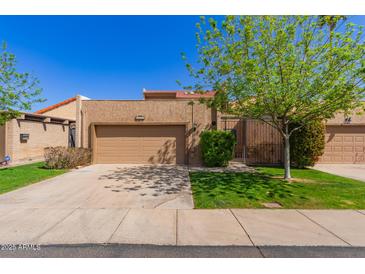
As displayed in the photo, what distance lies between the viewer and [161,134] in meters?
12.2

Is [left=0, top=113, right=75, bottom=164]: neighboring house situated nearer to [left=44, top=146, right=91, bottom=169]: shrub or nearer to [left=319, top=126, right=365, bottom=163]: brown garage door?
[left=44, top=146, right=91, bottom=169]: shrub

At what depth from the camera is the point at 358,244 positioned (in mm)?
3311

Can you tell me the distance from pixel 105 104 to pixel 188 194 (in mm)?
8784

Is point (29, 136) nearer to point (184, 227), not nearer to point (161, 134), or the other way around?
point (161, 134)

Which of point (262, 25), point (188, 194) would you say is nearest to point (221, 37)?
point (262, 25)

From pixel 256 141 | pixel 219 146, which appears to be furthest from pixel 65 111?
pixel 256 141

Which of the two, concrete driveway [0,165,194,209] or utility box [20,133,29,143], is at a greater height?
utility box [20,133,29,143]

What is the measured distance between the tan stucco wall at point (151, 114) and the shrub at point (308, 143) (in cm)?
493

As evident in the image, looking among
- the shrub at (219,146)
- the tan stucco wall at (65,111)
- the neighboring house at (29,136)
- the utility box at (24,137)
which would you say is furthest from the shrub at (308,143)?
the tan stucco wall at (65,111)

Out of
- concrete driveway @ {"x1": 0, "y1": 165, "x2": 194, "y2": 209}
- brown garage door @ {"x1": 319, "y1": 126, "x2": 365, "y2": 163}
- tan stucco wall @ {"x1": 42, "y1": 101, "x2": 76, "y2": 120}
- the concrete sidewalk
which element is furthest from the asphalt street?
tan stucco wall @ {"x1": 42, "y1": 101, "x2": 76, "y2": 120}

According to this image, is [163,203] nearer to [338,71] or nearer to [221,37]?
[221,37]

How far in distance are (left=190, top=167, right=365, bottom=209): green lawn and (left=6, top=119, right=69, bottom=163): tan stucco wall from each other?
11.7 m

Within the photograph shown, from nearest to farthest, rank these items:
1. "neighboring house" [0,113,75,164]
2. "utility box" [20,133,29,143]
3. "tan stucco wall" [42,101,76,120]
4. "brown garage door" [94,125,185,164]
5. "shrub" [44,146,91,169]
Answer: "shrub" [44,146,91,169]
"neighboring house" [0,113,75,164]
"brown garage door" [94,125,185,164]
"utility box" [20,133,29,143]
"tan stucco wall" [42,101,76,120]

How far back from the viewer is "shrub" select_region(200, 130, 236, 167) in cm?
1071
